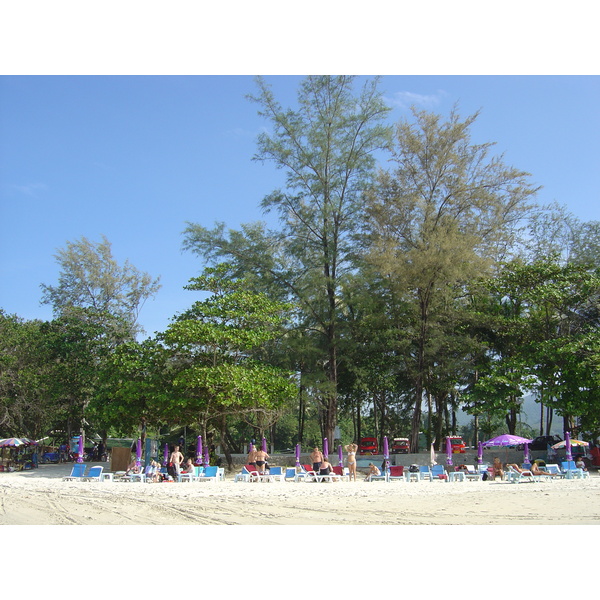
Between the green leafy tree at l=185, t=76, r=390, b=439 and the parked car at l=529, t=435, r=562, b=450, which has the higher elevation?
the green leafy tree at l=185, t=76, r=390, b=439

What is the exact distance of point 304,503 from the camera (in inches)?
519

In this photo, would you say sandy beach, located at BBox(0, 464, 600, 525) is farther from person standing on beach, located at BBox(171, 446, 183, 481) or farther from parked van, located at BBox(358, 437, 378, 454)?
parked van, located at BBox(358, 437, 378, 454)

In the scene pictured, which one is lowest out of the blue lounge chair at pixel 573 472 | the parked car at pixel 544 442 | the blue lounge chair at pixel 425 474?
the blue lounge chair at pixel 425 474

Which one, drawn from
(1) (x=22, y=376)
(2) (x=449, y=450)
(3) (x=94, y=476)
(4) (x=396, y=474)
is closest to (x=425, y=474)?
(4) (x=396, y=474)

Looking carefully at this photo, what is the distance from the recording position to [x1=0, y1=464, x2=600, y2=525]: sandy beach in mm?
11203

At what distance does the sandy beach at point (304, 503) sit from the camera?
11203 millimetres

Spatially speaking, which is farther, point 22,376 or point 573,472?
point 22,376

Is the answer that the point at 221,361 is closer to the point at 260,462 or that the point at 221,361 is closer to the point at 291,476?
the point at 260,462

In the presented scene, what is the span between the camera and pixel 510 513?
1161cm

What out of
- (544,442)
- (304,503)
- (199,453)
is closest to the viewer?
(304,503)
